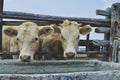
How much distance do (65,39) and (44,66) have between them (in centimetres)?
300

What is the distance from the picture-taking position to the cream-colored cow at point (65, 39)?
6.09 m

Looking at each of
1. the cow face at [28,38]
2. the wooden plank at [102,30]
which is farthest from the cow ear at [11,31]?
the wooden plank at [102,30]

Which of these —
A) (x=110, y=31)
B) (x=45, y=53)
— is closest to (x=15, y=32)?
(x=45, y=53)

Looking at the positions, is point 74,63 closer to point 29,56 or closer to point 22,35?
point 29,56

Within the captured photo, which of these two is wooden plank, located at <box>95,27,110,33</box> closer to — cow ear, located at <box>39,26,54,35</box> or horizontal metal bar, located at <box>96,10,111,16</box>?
horizontal metal bar, located at <box>96,10,111,16</box>

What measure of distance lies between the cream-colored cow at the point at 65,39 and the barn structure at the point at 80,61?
51cm

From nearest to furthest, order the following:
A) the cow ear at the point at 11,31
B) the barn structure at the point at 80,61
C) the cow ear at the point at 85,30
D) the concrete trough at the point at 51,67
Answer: the barn structure at the point at 80,61 < the concrete trough at the point at 51,67 < the cow ear at the point at 11,31 < the cow ear at the point at 85,30

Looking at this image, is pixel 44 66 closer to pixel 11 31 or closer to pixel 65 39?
pixel 65 39

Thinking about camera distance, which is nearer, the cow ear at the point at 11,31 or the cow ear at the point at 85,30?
the cow ear at the point at 11,31

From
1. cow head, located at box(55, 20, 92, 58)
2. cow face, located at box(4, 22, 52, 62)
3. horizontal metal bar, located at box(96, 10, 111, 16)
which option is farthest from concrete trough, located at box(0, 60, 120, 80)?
horizontal metal bar, located at box(96, 10, 111, 16)

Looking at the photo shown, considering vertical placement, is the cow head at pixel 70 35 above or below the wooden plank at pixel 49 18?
below

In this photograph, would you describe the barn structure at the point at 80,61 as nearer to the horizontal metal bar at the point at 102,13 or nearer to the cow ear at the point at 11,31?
the horizontal metal bar at the point at 102,13

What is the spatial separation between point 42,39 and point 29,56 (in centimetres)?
143

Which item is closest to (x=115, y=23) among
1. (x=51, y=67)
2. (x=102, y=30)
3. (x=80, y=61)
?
(x=102, y=30)
